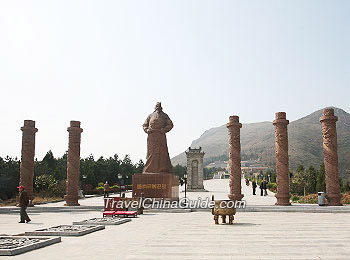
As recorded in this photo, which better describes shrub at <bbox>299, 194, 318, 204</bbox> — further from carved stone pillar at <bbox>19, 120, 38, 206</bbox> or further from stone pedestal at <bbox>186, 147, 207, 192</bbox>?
stone pedestal at <bbox>186, 147, 207, 192</bbox>

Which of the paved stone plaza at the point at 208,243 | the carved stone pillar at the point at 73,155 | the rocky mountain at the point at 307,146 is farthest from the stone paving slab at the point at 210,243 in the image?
the rocky mountain at the point at 307,146

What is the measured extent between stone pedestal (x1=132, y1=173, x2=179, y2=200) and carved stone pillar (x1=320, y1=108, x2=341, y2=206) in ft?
23.3

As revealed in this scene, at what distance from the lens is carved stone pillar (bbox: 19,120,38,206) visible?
1816cm

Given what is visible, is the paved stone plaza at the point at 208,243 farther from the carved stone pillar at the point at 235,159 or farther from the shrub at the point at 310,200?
the shrub at the point at 310,200

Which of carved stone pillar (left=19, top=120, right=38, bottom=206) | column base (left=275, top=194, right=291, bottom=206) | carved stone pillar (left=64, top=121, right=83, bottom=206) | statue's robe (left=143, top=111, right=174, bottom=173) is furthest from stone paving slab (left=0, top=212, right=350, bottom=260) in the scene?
carved stone pillar (left=19, top=120, right=38, bottom=206)

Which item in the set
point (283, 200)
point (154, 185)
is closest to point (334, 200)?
point (283, 200)

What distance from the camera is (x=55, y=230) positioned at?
26.7 feet

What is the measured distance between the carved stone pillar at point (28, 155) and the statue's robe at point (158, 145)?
6135 mm

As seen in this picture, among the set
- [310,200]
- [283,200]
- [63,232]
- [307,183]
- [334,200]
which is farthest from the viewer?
[307,183]

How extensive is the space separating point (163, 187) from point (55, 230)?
8.16 meters

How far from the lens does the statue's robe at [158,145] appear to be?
1666 centimetres

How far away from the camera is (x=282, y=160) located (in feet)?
54.3

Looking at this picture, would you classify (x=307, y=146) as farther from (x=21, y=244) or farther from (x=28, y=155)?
(x=21, y=244)

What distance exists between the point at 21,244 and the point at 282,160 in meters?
12.9
